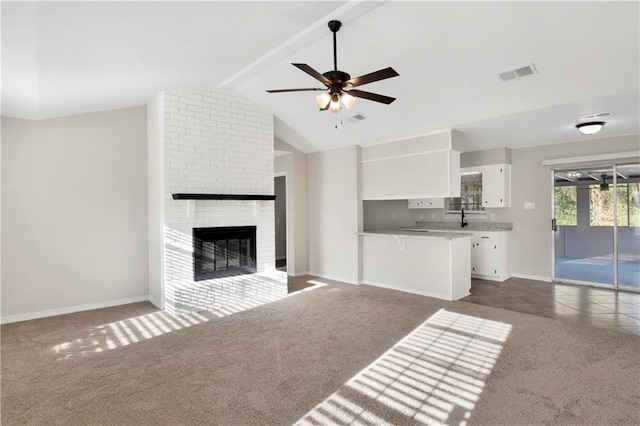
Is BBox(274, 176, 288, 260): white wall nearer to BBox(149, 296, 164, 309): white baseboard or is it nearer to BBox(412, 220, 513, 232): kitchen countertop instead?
BBox(412, 220, 513, 232): kitchen countertop

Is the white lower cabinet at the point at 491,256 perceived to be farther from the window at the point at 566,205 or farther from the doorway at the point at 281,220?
the doorway at the point at 281,220

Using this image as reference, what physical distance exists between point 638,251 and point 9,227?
334 inches

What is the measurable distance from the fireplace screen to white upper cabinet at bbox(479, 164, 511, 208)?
13.9 feet

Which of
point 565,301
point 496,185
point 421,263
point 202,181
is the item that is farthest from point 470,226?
point 202,181

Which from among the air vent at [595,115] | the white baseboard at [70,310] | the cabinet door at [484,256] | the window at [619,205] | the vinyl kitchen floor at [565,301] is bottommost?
the vinyl kitchen floor at [565,301]

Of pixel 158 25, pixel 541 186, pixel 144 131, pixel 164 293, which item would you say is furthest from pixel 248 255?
pixel 541 186

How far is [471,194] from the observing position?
672 cm

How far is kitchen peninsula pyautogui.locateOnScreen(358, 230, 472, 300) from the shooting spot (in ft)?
16.2

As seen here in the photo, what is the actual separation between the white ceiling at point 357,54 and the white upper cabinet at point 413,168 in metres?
0.33

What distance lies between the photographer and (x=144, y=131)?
512cm

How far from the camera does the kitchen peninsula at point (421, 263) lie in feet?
16.2

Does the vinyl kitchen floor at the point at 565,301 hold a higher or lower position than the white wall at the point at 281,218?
lower

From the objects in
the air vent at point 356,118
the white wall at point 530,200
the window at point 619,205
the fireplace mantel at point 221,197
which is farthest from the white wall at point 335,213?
the window at point 619,205

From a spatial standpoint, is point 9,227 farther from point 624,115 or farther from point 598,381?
point 624,115
